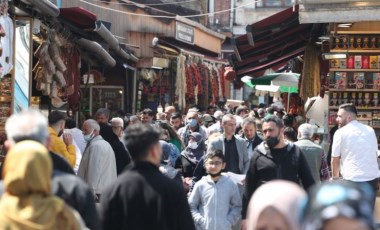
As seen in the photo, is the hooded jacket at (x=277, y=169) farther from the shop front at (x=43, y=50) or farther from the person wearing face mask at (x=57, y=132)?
the shop front at (x=43, y=50)

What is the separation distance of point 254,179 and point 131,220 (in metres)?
3.42

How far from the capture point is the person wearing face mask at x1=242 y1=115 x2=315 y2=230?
9266 mm

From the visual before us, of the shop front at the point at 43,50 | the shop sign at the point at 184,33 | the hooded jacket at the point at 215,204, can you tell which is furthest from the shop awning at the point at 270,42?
the hooded jacket at the point at 215,204

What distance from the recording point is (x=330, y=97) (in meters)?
17.0

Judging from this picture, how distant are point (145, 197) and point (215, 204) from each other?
11.7 ft

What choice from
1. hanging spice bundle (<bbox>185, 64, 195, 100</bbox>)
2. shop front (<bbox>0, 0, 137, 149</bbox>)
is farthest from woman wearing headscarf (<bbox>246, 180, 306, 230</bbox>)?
hanging spice bundle (<bbox>185, 64, 195, 100</bbox>)

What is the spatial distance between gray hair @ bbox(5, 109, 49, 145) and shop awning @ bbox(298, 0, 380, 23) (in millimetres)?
8806

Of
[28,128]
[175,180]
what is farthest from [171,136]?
[28,128]

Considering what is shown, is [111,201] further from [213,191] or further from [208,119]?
[208,119]

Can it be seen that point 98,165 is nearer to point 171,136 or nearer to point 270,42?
point 171,136

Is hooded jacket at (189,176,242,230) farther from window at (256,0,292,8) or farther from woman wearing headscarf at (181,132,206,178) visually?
window at (256,0,292,8)

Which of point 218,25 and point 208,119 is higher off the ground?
point 218,25

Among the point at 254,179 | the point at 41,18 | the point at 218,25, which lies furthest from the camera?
the point at 218,25

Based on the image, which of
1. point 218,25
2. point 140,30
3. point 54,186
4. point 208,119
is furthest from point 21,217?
point 218,25
